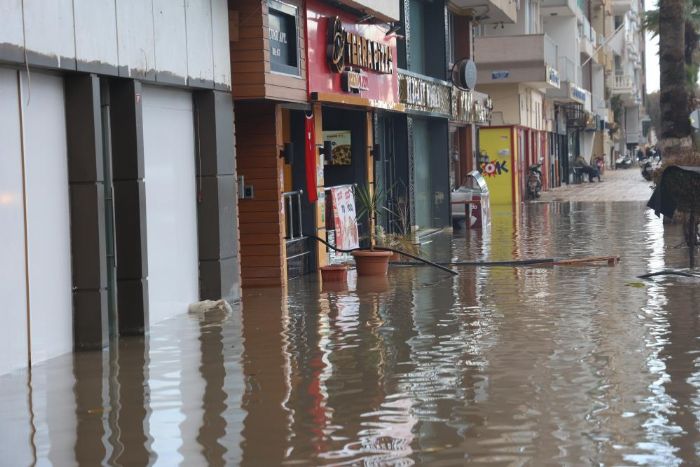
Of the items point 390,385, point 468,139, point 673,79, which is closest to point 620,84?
point 468,139

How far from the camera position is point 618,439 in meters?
7.60

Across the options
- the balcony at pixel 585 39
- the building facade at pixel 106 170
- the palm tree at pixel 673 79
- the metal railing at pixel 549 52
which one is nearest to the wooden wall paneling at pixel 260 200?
the building facade at pixel 106 170

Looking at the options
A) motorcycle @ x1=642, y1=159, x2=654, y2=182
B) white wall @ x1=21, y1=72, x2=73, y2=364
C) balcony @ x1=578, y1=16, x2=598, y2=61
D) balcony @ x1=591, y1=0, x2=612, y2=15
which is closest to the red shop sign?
white wall @ x1=21, y1=72, x2=73, y2=364

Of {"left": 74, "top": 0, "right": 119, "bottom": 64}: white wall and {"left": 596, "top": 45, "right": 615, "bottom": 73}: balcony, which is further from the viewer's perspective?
{"left": 596, "top": 45, "right": 615, "bottom": 73}: balcony

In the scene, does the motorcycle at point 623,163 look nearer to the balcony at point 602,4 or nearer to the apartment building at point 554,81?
the apartment building at point 554,81

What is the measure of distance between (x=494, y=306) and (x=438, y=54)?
16331mm

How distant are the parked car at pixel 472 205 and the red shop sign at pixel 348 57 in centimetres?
718

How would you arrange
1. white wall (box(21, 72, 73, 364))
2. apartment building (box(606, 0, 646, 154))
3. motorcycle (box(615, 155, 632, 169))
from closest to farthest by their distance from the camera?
white wall (box(21, 72, 73, 364))
apartment building (box(606, 0, 646, 154))
motorcycle (box(615, 155, 632, 169))

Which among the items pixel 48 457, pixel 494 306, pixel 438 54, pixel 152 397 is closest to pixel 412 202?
pixel 438 54

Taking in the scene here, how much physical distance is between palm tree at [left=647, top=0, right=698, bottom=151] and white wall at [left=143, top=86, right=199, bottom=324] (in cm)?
1779

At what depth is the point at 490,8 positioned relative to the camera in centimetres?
3403

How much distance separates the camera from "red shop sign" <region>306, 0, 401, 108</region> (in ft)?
62.0

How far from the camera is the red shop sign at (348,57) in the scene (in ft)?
62.0

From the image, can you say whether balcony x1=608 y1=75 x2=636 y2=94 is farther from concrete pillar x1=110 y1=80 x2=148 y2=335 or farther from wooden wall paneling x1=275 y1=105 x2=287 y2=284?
concrete pillar x1=110 y1=80 x2=148 y2=335
